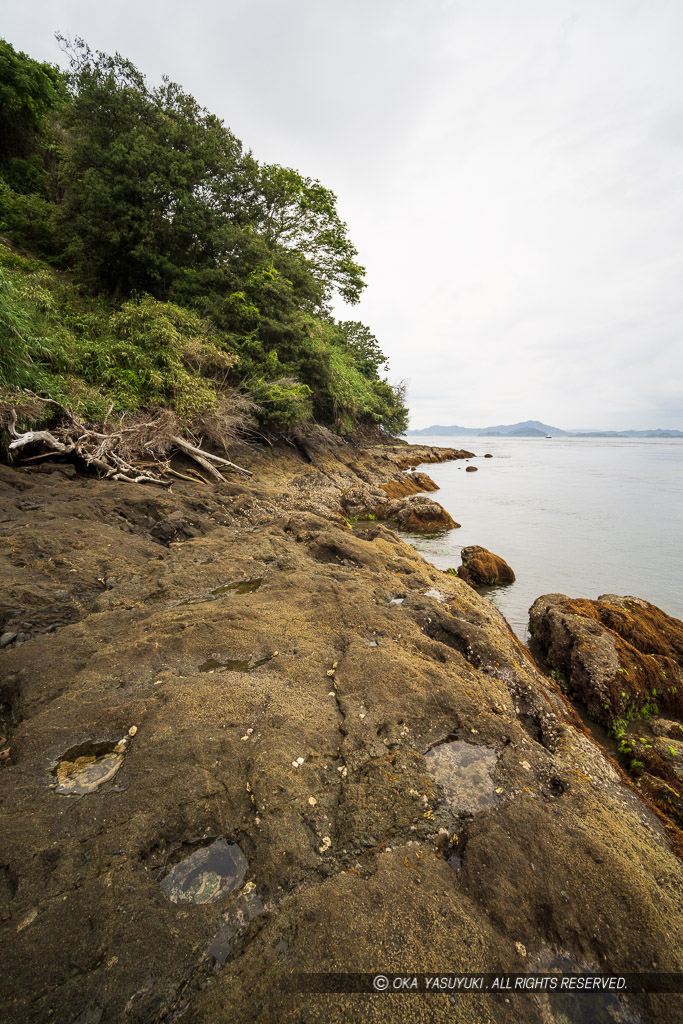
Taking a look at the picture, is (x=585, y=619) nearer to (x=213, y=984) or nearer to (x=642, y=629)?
(x=642, y=629)

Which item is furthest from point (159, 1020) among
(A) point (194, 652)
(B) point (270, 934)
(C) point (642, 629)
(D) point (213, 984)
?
(C) point (642, 629)

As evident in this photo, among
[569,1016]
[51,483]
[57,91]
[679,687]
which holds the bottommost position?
[679,687]

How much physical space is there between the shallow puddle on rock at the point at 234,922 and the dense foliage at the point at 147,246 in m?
12.7

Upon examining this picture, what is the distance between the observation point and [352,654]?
4250 millimetres

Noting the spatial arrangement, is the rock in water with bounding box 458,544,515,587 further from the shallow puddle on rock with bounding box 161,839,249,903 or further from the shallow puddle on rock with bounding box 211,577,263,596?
the shallow puddle on rock with bounding box 161,839,249,903

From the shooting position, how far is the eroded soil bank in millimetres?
1821

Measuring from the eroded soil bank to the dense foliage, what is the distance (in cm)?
1055

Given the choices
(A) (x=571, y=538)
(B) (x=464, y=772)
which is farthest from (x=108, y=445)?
(A) (x=571, y=538)

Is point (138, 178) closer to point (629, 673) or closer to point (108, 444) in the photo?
point (108, 444)

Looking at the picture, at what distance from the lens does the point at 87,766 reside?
2805 millimetres

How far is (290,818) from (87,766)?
155 cm

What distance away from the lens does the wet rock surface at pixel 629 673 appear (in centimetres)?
407

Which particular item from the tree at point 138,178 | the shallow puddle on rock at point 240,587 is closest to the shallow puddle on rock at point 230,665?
the shallow puddle on rock at point 240,587

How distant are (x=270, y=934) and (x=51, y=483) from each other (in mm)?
9499
